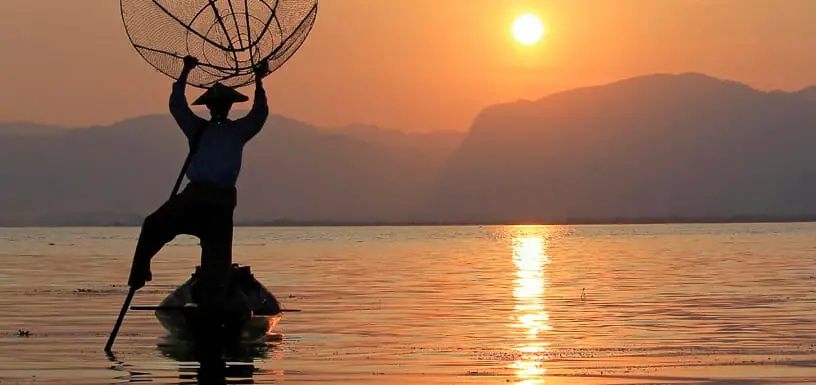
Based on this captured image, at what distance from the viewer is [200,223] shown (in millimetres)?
22984

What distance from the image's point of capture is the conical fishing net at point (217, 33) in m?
24.3

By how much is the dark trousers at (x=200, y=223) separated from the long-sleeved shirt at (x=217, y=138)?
8.0 inches

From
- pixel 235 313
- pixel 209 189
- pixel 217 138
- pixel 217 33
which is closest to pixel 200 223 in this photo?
pixel 209 189

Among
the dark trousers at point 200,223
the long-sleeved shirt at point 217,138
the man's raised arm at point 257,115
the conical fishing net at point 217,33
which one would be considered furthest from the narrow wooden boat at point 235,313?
the conical fishing net at point 217,33

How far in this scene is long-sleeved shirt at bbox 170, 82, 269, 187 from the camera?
74.4 ft

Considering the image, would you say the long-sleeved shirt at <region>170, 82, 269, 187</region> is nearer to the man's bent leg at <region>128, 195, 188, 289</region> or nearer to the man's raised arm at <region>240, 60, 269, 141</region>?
the man's raised arm at <region>240, 60, 269, 141</region>

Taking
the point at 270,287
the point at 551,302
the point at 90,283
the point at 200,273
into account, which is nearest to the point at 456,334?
the point at 200,273

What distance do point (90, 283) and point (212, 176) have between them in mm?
27256

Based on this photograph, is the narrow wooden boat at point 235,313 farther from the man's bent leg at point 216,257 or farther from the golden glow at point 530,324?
the golden glow at point 530,324

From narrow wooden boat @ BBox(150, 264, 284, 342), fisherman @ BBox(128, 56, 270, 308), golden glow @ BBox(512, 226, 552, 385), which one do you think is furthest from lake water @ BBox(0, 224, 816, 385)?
fisherman @ BBox(128, 56, 270, 308)

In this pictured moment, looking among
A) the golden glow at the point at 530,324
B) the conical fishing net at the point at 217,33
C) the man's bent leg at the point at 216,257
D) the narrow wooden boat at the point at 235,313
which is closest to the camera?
the golden glow at the point at 530,324

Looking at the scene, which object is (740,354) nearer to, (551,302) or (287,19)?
(287,19)

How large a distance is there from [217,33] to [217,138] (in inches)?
97.7

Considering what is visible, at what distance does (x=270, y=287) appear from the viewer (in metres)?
46.3
